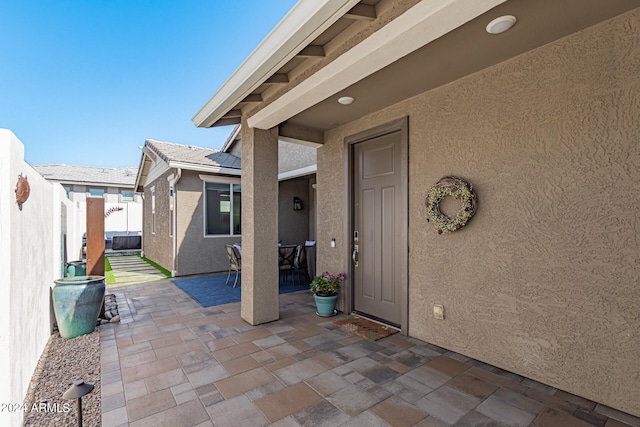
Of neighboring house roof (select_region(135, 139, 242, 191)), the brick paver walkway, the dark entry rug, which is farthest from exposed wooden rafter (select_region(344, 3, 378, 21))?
the brick paver walkway

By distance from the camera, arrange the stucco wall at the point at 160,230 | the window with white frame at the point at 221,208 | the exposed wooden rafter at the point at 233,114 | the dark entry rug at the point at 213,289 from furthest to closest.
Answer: the stucco wall at the point at 160,230 < the window with white frame at the point at 221,208 < the dark entry rug at the point at 213,289 < the exposed wooden rafter at the point at 233,114

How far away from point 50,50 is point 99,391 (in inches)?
538

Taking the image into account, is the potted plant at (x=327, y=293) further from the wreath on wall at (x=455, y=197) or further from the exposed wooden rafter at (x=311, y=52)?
the exposed wooden rafter at (x=311, y=52)

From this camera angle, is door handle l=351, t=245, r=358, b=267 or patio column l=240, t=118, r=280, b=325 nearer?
patio column l=240, t=118, r=280, b=325

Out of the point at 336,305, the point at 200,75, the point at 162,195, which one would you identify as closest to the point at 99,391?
the point at 336,305

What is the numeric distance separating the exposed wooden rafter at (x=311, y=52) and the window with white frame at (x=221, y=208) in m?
6.13

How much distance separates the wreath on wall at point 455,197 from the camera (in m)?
2.95

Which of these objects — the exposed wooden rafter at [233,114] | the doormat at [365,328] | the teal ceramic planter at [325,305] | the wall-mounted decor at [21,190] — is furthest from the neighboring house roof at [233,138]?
the wall-mounted decor at [21,190]

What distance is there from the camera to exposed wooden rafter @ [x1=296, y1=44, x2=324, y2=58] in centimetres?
274

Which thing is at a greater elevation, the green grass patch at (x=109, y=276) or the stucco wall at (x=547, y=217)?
the stucco wall at (x=547, y=217)

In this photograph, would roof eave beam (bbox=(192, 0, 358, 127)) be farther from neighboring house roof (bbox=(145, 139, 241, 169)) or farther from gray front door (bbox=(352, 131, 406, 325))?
neighboring house roof (bbox=(145, 139, 241, 169))

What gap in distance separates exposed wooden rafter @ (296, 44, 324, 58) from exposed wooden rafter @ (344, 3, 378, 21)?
62cm

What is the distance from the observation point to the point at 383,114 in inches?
154

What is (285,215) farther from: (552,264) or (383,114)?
(552,264)
